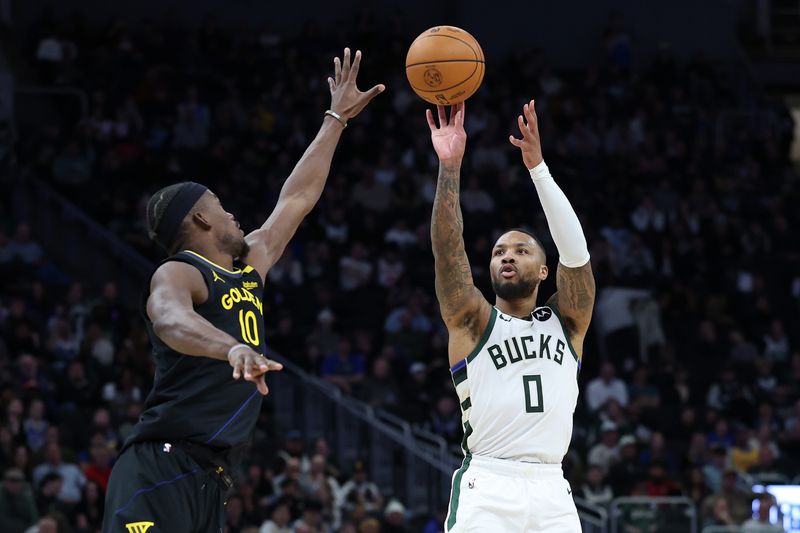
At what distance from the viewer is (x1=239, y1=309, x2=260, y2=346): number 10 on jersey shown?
586 centimetres

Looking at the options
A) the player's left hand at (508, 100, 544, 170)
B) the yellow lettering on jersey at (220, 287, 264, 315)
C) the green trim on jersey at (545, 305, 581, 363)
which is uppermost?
the player's left hand at (508, 100, 544, 170)

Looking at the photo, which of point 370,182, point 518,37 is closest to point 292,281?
point 370,182

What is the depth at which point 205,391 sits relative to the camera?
18.7ft

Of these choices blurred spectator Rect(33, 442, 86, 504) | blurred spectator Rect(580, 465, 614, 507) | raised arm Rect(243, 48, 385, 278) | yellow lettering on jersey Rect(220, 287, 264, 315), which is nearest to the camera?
yellow lettering on jersey Rect(220, 287, 264, 315)

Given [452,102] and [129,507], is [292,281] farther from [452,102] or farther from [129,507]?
[129,507]

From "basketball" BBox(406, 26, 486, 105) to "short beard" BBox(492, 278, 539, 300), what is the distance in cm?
120

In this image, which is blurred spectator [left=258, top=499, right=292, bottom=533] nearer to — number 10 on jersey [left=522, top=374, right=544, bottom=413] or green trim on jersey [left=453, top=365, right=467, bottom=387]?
green trim on jersey [left=453, top=365, right=467, bottom=387]

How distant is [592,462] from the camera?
56.9ft

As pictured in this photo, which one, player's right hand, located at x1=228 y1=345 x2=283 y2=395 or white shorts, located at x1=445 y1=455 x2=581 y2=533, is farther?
white shorts, located at x1=445 y1=455 x2=581 y2=533

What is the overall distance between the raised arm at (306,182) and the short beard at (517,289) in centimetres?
111

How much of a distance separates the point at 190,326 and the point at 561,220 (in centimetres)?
263

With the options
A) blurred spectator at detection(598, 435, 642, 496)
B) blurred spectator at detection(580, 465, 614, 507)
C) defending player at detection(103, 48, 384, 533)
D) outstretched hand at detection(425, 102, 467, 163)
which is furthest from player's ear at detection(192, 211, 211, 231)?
blurred spectator at detection(598, 435, 642, 496)

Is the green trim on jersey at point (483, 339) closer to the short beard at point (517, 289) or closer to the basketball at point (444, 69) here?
the short beard at point (517, 289)

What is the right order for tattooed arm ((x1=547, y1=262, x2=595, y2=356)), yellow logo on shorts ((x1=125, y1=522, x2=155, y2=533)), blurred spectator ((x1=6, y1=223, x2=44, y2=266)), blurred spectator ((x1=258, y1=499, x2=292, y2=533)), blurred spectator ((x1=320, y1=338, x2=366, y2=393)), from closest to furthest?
yellow logo on shorts ((x1=125, y1=522, x2=155, y2=533)), tattooed arm ((x1=547, y1=262, x2=595, y2=356)), blurred spectator ((x1=258, y1=499, x2=292, y2=533)), blurred spectator ((x1=320, y1=338, x2=366, y2=393)), blurred spectator ((x1=6, y1=223, x2=44, y2=266))
